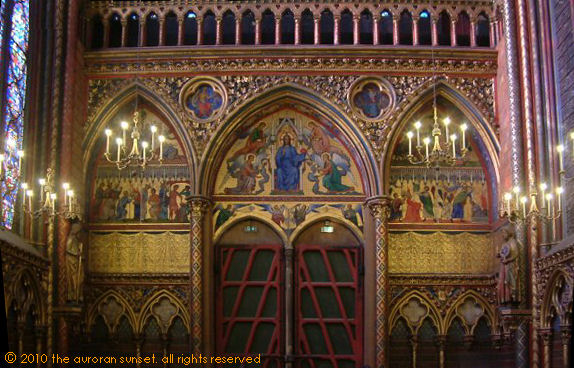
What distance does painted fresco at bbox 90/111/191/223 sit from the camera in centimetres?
1738

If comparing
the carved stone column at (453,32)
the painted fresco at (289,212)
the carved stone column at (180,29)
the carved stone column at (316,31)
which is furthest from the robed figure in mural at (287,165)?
Result: the carved stone column at (453,32)

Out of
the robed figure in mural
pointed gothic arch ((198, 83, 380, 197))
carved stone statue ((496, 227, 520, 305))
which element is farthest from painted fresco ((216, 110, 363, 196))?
carved stone statue ((496, 227, 520, 305))

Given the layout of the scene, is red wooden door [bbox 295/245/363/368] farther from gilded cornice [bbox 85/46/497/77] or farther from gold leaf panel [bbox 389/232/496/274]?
gilded cornice [bbox 85/46/497/77]

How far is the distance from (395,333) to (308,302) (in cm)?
202

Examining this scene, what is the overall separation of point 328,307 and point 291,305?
0.84 metres

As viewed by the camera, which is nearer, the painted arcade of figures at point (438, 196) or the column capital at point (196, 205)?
the column capital at point (196, 205)

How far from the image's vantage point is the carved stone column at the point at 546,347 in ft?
47.3

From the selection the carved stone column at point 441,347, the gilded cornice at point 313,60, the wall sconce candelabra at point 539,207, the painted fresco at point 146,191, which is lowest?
the carved stone column at point 441,347

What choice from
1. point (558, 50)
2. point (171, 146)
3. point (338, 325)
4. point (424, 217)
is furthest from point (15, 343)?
point (558, 50)

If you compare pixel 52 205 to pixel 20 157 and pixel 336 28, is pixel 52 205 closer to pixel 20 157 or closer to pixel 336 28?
pixel 20 157

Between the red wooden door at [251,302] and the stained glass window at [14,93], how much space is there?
4.75 meters

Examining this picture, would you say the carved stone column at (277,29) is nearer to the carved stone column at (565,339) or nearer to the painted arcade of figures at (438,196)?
the painted arcade of figures at (438,196)

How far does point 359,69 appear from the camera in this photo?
683 inches

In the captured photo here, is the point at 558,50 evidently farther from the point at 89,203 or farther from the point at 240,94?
the point at 89,203
